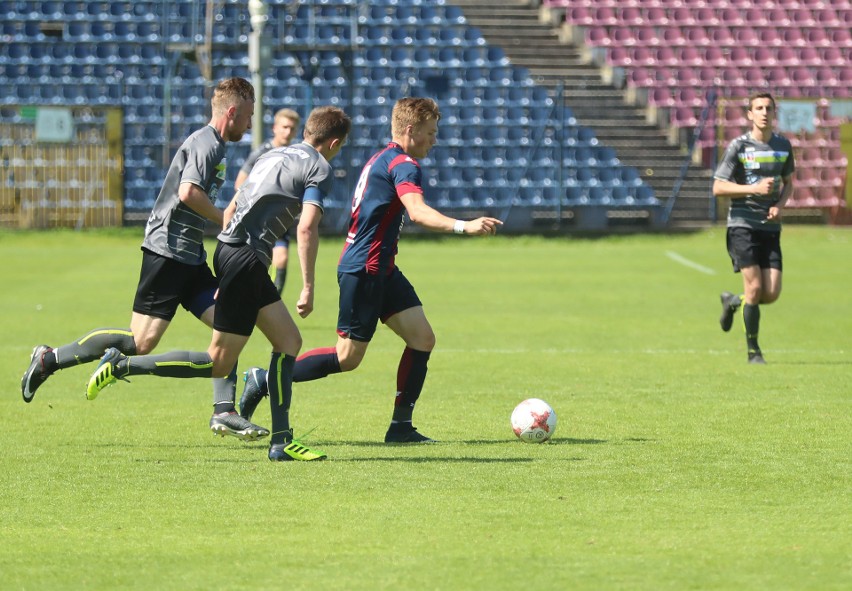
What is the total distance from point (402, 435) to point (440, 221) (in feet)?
4.95

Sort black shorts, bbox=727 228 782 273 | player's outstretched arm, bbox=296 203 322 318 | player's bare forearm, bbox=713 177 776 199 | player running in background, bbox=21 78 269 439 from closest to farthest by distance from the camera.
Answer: player's outstretched arm, bbox=296 203 322 318 → player running in background, bbox=21 78 269 439 → player's bare forearm, bbox=713 177 776 199 → black shorts, bbox=727 228 782 273

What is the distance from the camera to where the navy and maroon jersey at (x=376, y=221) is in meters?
7.97

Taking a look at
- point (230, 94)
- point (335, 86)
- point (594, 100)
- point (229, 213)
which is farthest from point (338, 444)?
point (594, 100)

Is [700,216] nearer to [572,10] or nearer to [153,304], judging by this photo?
[572,10]

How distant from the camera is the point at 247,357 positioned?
41.3 ft

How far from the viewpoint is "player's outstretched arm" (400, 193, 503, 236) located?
277 inches

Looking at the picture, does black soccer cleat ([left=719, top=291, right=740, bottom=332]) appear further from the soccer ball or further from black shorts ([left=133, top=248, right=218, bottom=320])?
black shorts ([left=133, top=248, right=218, bottom=320])

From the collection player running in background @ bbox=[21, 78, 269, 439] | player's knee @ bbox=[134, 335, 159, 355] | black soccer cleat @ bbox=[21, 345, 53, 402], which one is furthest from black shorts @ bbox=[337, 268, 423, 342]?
black soccer cleat @ bbox=[21, 345, 53, 402]

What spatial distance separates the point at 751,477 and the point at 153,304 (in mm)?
3422

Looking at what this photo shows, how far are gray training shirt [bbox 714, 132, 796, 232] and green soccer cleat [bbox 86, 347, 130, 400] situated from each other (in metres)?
6.21

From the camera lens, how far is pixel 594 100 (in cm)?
3206

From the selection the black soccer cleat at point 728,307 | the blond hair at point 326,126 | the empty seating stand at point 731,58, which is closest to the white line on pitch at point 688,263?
the empty seating stand at point 731,58

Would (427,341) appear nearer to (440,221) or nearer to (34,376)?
(440,221)

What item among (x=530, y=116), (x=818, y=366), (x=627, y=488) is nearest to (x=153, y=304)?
(x=627, y=488)
